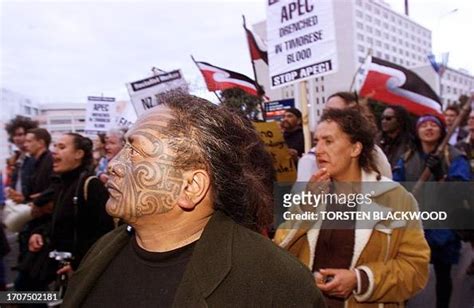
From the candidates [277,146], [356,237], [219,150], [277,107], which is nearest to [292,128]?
[277,107]

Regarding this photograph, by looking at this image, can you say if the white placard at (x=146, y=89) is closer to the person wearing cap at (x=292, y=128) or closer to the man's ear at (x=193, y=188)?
the person wearing cap at (x=292, y=128)

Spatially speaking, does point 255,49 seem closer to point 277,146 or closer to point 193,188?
point 277,146

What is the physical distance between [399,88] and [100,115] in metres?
3.49

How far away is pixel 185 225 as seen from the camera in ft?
3.80

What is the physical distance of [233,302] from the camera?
1.00 m

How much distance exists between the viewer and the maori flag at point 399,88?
3184 mm

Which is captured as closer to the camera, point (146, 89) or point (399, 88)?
point (399, 88)

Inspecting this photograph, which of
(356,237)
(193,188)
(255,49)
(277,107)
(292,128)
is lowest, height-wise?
(356,237)

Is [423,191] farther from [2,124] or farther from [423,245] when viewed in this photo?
[2,124]

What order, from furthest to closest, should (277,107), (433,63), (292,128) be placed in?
(292,128), (277,107), (433,63)

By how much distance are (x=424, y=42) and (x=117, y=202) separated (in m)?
2.30

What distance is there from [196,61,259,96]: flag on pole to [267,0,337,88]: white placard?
7.6 inches

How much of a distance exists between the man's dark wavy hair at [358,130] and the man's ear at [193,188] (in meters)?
1.15

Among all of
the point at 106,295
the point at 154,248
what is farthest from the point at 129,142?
the point at 106,295
